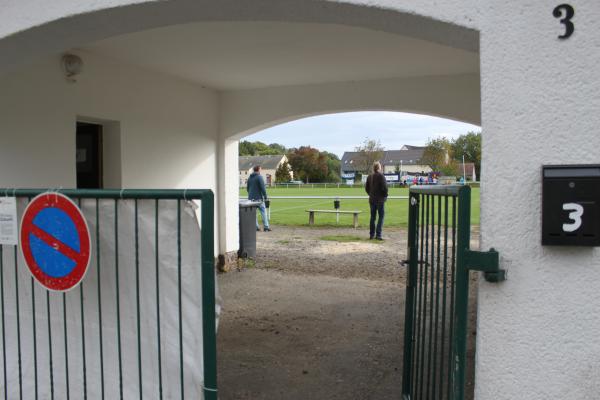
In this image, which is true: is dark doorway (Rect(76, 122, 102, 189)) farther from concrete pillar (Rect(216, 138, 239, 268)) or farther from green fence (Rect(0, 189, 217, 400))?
green fence (Rect(0, 189, 217, 400))

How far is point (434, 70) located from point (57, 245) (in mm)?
5825

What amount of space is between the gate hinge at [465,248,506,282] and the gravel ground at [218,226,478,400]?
2.34 metres

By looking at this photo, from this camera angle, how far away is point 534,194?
6.74 feet

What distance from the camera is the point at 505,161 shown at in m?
2.08

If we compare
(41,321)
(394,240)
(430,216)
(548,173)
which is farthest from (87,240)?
(394,240)

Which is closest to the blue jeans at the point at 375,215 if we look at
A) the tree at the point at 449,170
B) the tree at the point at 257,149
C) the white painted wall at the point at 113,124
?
the white painted wall at the point at 113,124

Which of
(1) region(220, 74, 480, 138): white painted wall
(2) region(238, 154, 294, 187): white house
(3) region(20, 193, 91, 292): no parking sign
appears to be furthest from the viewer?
(2) region(238, 154, 294, 187): white house

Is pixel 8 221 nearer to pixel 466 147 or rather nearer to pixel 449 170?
pixel 449 170

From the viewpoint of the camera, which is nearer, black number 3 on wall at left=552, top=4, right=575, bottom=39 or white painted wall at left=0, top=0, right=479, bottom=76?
black number 3 on wall at left=552, top=4, right=575, bottom=39

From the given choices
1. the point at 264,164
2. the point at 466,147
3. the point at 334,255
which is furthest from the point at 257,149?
the point at 334,255

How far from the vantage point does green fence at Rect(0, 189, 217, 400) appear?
2.30 metres

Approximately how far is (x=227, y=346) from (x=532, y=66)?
415 centimetres

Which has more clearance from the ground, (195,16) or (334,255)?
(195,16)

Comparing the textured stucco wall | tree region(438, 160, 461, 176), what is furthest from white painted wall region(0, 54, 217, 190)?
tree region(438, 160, 461, 176)
